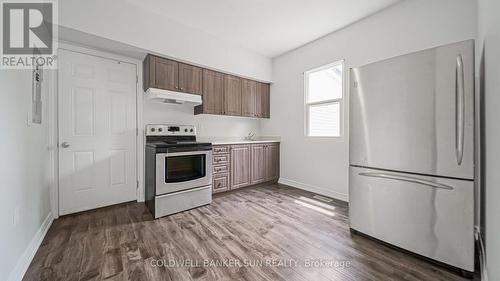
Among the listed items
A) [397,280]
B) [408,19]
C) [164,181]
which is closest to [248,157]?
[164,181]

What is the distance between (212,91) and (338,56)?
2.23 metres

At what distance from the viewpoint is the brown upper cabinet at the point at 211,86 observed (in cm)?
296

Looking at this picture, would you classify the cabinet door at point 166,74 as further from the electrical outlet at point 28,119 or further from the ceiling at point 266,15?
the electrical outlet at point 28,119

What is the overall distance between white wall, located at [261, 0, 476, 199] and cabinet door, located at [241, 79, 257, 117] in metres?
0.52

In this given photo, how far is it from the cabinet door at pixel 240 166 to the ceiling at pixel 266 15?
6.56 ft

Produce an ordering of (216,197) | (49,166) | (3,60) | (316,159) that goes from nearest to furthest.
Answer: (3,60) < (49,166) < (216,197) < (316,159)

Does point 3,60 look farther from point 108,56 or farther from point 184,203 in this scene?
point 184,203

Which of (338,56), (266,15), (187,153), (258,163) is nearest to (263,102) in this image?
(258,163)

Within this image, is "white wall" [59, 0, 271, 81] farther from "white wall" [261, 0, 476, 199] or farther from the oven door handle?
the oven door handle

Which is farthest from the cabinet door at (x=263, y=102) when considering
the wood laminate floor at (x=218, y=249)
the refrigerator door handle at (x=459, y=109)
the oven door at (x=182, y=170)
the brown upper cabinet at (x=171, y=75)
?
the refrigerator door handle at (x=459, y=109)

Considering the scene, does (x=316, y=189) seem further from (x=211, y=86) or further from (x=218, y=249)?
(x=211, y=86)

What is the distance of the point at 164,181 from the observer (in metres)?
2.59

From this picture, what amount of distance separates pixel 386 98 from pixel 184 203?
107 inches

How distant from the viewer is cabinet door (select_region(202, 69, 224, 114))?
3463mm
